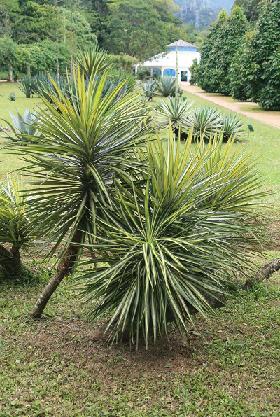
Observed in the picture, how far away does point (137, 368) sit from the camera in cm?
368

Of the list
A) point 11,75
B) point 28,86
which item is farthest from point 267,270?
point 11,75

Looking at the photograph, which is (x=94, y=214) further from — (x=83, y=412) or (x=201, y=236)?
(x=83, y=412)

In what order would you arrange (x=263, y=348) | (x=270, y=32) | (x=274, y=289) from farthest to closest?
(x=270, y=32) → (x=274, y=289) → (x=263, y=348)

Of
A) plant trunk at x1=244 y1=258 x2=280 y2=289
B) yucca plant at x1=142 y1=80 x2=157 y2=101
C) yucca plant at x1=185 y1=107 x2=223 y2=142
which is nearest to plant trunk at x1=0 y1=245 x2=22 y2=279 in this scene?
plant trunk at x1=244 y1=258 x2=280 y2=289

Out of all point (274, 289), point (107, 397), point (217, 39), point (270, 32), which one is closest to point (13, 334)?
point (107, 397)

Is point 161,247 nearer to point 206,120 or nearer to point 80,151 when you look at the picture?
point 80,151

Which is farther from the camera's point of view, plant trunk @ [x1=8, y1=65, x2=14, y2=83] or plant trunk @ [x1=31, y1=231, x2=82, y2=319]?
plant trunk @ [x1=8, y1=65, x2=14, y2=83]

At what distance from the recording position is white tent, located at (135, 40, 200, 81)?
5141 centimetres

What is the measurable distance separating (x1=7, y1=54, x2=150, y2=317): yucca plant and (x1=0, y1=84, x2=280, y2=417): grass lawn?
2.35 ft

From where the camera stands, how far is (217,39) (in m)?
34.3

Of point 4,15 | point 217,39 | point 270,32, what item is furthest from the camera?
point 4,15

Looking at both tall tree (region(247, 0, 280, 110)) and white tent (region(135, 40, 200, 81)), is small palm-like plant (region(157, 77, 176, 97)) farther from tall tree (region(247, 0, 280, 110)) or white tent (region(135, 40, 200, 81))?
white tent (region(135, 40, 200, 81))

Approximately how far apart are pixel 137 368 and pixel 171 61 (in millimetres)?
57997

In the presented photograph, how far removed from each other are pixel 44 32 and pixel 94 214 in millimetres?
47149
